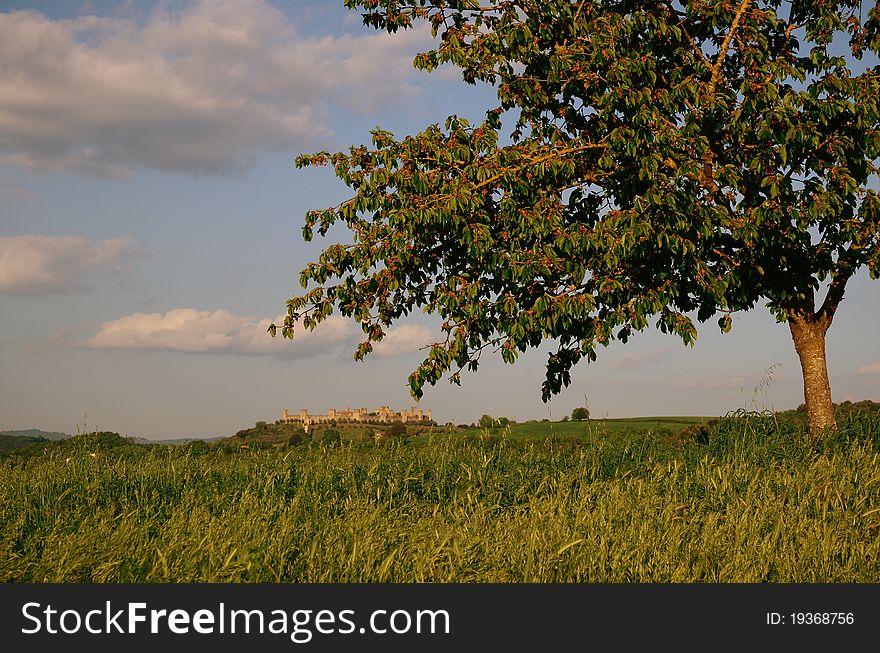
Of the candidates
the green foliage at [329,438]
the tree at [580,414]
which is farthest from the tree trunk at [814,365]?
the green foliage at [329,438]

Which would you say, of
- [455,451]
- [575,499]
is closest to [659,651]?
[575,499]

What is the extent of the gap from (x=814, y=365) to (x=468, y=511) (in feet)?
28.5

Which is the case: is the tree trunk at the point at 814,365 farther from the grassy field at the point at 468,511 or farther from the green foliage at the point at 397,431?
the green foliage at the point at 397,431

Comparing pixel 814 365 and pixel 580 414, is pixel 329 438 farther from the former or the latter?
pixel 814 365

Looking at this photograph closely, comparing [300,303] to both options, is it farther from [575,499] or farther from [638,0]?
[638,0]

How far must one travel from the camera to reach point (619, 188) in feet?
48.1

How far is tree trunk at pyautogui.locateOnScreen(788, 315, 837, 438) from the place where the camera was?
14.8m

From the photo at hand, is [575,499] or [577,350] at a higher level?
[577,350]

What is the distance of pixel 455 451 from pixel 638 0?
935cm

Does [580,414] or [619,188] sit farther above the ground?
[619,188]

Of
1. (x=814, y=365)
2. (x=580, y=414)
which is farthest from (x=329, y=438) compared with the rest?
(x=814, y=365)

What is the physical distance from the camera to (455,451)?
1186cm

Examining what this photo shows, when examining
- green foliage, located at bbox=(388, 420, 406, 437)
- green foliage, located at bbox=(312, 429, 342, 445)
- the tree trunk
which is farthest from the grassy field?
the tree trunk

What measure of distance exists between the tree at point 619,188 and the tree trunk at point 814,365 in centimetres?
3
